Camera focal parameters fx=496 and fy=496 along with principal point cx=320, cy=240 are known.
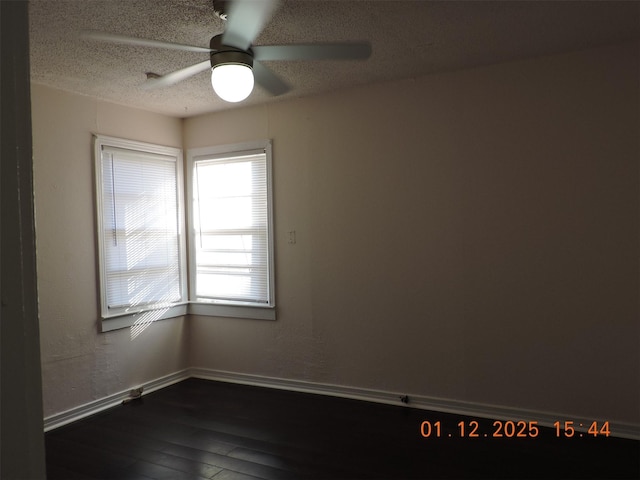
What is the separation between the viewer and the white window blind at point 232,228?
4.48 metres

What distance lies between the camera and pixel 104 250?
4086 millimetres

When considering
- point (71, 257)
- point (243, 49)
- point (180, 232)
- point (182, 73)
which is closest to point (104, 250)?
point (71, 257)

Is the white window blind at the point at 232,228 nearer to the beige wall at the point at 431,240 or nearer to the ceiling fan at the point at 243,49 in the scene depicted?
the beige wall at the point at 431,240

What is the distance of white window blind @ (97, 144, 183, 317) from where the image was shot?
4.13 m

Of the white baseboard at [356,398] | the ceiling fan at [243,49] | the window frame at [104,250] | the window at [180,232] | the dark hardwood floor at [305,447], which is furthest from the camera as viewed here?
the window at [180,232]

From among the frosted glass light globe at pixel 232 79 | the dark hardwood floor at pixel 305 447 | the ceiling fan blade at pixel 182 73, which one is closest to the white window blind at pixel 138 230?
the dark hardwood floor at pixel 305 447

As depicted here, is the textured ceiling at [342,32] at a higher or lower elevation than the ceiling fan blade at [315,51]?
higher

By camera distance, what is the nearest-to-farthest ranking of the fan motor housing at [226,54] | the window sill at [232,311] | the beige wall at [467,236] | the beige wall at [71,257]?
the fan motor housing at [226,54], the beige wall at [467,236], the beige wall at [71,257], the window sill at [232,311]

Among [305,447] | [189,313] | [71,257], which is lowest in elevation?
[305,447]

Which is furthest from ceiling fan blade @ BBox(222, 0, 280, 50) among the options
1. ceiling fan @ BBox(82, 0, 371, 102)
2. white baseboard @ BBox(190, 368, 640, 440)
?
white baseboard @ BBox(190, 368, 640, 440)

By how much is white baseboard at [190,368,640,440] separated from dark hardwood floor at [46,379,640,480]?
76 millimetres

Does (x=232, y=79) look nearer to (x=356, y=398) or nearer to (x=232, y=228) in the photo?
(x=232, y=228)

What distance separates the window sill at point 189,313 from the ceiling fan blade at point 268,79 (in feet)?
6.71

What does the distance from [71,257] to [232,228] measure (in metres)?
1.38
